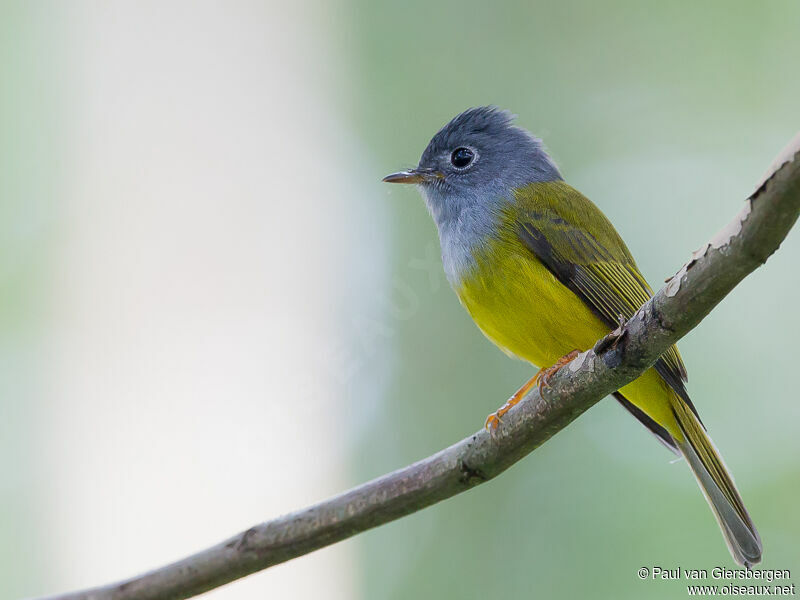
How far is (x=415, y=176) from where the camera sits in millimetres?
3541

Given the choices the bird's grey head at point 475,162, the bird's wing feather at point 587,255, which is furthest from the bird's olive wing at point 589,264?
the bird's grey head at point 475,162

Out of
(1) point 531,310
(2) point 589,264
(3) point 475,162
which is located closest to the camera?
(1) point 531,310

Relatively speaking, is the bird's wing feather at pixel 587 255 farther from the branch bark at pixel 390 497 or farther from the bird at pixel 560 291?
the branch bark at pixel 390 497

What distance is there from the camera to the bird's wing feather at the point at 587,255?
113 inches

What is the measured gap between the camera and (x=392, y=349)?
4766 mm

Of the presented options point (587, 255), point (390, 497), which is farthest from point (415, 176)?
point (390, 497)

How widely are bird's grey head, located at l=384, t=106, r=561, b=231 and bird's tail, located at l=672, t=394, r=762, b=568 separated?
1.14 meters

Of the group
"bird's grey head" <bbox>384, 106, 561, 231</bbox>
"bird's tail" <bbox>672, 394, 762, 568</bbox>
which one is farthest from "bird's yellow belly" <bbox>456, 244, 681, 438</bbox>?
"bird's grey head" <bbox>384, 106, 561, 231</bbox>

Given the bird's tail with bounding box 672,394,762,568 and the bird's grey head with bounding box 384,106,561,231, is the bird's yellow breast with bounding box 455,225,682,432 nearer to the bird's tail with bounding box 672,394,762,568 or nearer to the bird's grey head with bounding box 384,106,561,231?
the bird's tail with bounding box 672,394,762,568

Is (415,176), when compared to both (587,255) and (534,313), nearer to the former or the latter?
(587,255)

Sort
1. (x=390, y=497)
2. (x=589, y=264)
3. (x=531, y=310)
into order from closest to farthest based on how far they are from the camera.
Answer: (x=390, y=497)
(x=531, y=310)
(x=589, y=264)

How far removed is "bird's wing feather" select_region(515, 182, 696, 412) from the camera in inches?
113

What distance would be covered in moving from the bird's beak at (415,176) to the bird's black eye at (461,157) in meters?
0.10

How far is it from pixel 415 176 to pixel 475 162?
27cm
